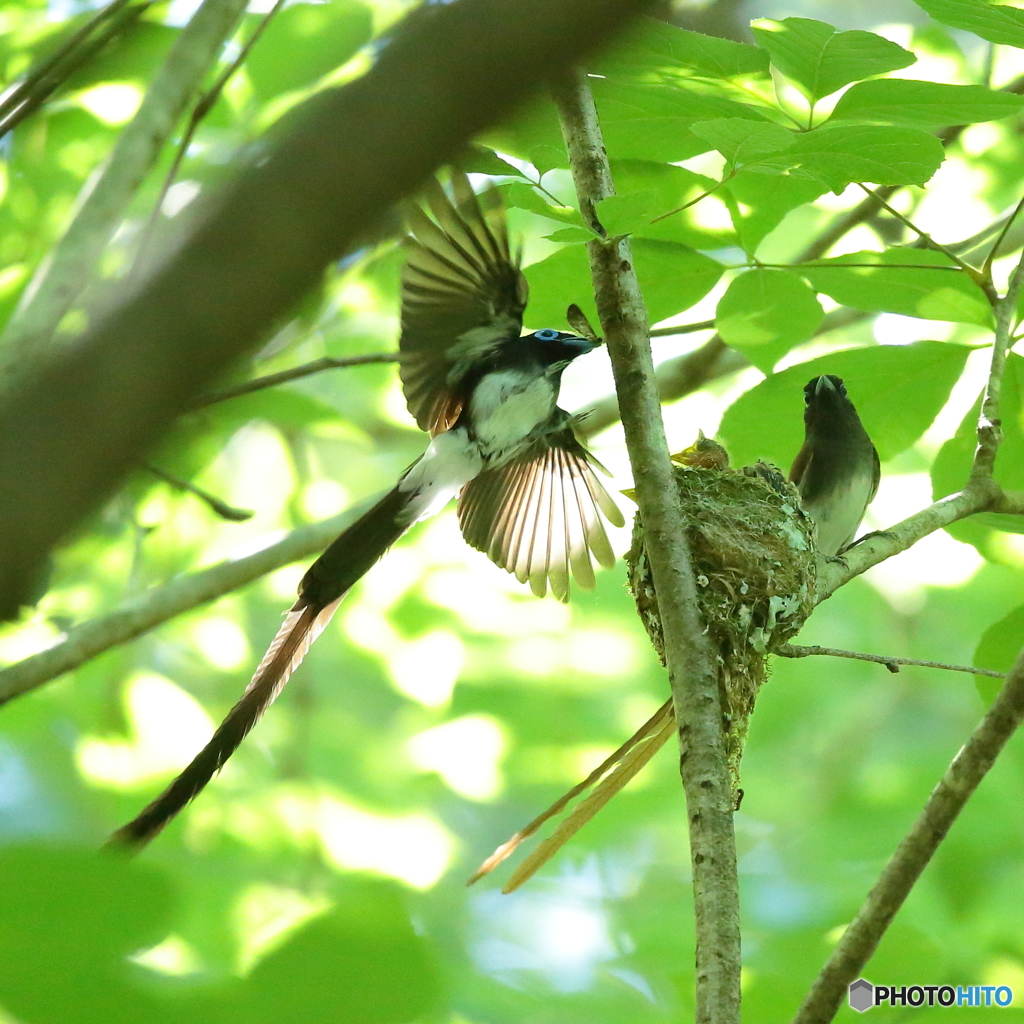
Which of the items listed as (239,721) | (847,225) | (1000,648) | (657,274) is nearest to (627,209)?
(657,274)

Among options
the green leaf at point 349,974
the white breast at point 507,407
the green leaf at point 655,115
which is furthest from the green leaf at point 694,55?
the green leaf at point 349,974

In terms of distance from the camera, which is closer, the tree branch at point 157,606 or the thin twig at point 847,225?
the tree branch at point 157,606

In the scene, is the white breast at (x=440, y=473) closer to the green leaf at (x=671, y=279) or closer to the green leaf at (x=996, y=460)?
the green leaf at (x=671, y=279)

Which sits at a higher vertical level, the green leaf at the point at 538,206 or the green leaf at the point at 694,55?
the green leaf at the point at 694,55

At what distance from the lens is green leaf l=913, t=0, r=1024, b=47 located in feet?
6.95

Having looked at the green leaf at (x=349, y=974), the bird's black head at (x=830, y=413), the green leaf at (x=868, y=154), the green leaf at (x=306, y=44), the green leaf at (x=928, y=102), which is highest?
the green leaf at (x=306, y=44)

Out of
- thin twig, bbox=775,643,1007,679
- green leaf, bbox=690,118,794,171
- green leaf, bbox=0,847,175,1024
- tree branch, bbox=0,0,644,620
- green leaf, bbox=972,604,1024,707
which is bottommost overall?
green leaf, bbox=0,847,175,1024

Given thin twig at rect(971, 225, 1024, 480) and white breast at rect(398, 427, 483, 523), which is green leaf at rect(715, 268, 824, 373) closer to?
thin twig at rect(971, 225, 1024, 480)

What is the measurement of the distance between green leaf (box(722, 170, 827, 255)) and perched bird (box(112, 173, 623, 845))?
21.2 inches

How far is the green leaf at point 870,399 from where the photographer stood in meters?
2.95

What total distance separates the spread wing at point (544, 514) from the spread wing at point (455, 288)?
0.62m

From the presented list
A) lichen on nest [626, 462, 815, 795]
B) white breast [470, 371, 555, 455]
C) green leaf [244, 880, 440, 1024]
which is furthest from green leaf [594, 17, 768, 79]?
green leaf [244, 880, 440, 1024]

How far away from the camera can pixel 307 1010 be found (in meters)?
1.04

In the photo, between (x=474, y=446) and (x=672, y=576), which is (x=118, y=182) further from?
(x=672, y=576)
